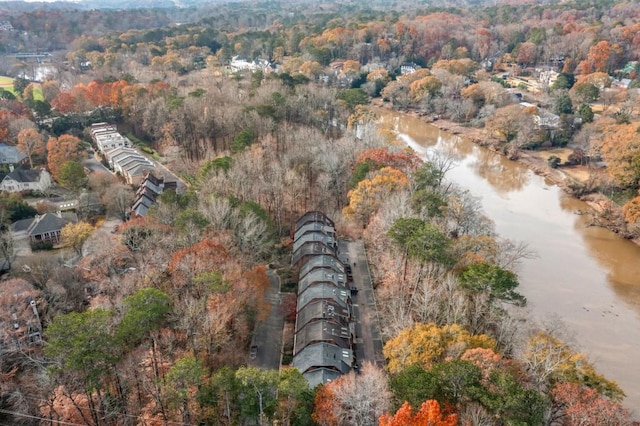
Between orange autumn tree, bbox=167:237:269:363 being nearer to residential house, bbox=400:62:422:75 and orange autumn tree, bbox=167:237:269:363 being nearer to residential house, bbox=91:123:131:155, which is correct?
residential house, bbox=91:123:131:155

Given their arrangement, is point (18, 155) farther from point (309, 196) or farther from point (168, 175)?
point (309, 196)

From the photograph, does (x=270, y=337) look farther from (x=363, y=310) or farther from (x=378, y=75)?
(x=378, y=75)

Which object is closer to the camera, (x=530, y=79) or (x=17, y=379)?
(x=17, y=379)

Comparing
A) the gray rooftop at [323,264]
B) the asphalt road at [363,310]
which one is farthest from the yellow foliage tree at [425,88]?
the gray rooftop at [323,264]

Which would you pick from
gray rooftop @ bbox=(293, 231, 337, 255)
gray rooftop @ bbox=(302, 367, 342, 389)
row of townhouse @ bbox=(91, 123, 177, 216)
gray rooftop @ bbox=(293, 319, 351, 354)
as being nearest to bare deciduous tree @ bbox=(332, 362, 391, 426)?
gray rooftop @ bbox=(302, 367, 342, 389)

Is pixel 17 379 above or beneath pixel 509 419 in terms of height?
beneath

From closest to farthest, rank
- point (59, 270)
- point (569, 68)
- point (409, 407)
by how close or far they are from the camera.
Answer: point (409, 407)
point (59, 270)
point (569, 68)

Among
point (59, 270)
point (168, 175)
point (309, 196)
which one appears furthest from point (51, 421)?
point (168, 175)

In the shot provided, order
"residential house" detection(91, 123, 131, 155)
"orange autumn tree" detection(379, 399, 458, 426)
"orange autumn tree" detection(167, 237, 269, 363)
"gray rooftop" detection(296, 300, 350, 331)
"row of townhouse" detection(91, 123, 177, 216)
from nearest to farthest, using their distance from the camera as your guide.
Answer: "orange autumn tree" detection(379, 399, 458, 426), "orange autumn tree" detection(167, 237, 269, 363), "gray rooftop" detection(296, 300, 350, 331), "row of townhouse" detection(91, 123, 177, 216), "residential house" detection(91, 123, 131, 155)

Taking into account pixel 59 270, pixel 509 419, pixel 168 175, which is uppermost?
pixel 509 419
